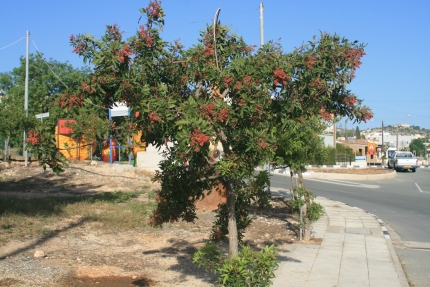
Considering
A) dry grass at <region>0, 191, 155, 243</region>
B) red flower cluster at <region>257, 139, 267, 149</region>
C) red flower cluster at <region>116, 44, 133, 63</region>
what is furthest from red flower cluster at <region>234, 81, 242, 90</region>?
dry grass at <region>0, 191, 155, 243</region>

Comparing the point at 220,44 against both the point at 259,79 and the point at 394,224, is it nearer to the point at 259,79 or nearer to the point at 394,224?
the point at 259,79

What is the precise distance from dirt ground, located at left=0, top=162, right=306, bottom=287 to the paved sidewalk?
80 centimetres

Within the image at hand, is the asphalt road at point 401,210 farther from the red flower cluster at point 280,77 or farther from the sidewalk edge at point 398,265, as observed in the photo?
the red flower cluster at point 280,77

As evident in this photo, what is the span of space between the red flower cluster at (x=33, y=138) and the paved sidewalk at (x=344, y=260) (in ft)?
13.5

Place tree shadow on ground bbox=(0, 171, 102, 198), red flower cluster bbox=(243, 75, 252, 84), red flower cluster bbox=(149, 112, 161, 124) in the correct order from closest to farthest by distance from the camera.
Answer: red flower cluster bbox=(149, 112, 161, 124)
red flower cluster bbox=(243, 75, 252, 84)
tree shadow on ground bbox=(0, 171, 102, 198)

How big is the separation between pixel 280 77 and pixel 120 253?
5.02 m

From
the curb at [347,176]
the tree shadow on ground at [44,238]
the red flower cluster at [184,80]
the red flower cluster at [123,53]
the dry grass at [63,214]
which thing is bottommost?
the tree shadow on ground at [44,238]

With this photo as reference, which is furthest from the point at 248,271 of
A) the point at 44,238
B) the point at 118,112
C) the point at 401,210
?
the point at 401,210

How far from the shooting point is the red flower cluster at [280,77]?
16.3 feet

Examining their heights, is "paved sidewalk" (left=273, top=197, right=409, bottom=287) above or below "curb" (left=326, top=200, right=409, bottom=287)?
above

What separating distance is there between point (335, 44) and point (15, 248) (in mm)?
6207

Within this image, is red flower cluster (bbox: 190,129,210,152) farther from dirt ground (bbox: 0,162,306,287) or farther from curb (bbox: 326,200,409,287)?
curb (bbox: 326,200,409,287)

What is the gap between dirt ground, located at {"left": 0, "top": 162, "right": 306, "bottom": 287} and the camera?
695 centimetres

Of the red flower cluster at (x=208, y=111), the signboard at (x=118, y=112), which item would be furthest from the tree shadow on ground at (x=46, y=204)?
the red flower cluster at (x=208, y=111)
